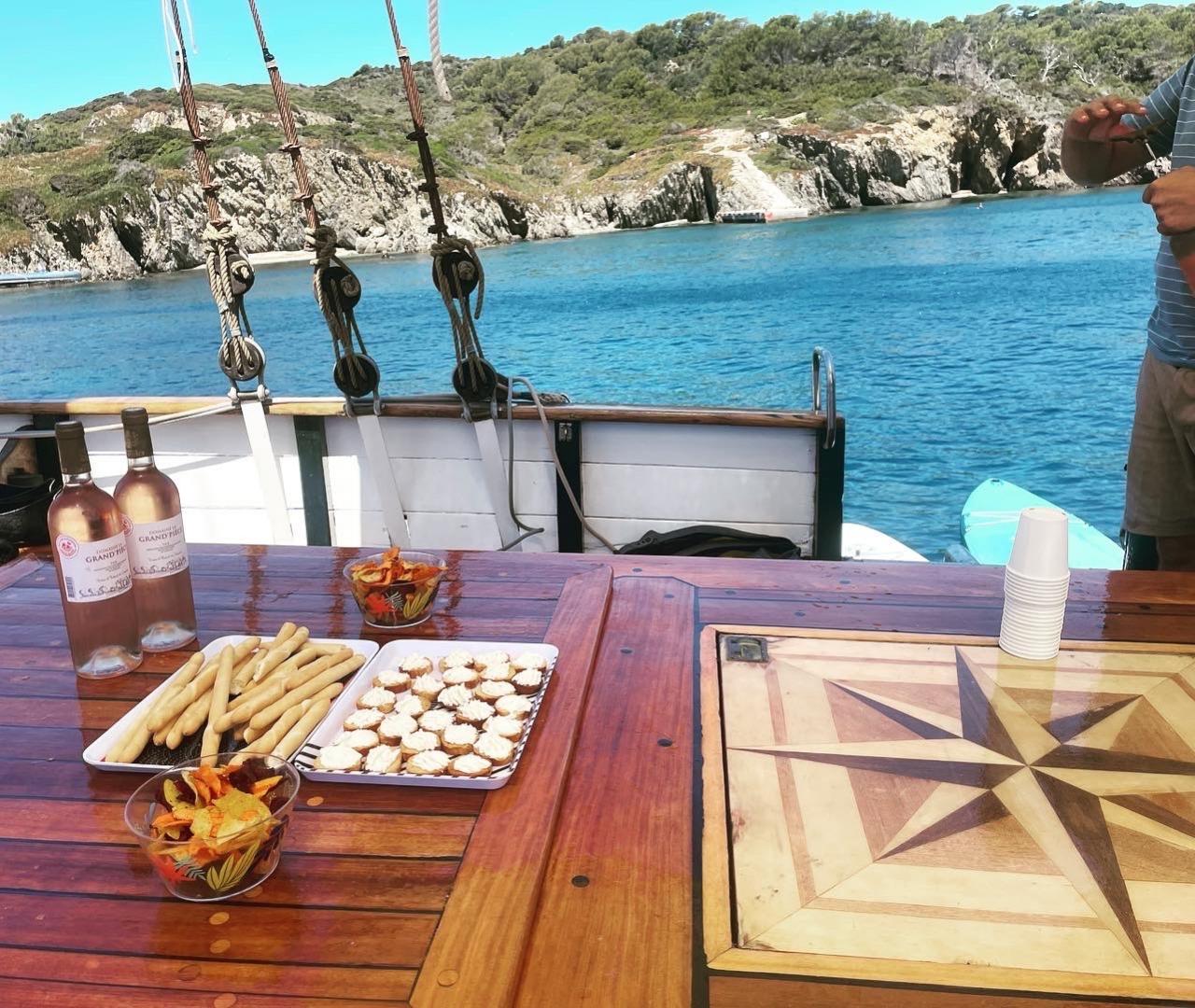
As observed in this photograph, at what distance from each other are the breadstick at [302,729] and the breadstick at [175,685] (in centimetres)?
15

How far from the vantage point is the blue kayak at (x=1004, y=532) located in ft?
14.5

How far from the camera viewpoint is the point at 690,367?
67.8 feet

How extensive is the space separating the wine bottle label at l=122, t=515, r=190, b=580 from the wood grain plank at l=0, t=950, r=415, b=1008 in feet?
1.85

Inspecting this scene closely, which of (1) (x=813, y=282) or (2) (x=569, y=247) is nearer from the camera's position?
(1) (x=813, y=282)

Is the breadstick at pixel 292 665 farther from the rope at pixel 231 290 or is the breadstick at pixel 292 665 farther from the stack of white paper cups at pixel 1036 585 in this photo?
the rope at pixel 231 290

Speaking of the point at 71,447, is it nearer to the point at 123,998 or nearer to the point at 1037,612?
the point at 123,998

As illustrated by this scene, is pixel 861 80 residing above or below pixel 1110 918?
above

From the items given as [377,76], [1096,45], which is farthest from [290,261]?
[1096,45]

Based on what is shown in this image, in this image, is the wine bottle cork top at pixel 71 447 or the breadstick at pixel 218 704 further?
the wine bottle cork top at pixel 71 447

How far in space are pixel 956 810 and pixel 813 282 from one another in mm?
33805

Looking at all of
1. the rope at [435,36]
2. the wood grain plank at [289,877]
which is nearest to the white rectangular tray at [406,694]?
the wood grain plank at [289,877]

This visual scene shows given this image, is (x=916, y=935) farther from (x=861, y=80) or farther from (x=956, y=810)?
(x=861, y=80)

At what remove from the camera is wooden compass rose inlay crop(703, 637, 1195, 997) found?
74cm

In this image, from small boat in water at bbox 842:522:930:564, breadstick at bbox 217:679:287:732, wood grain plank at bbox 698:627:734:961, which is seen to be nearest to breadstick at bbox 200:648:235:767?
breadstick at bbox 217:679:287:732
